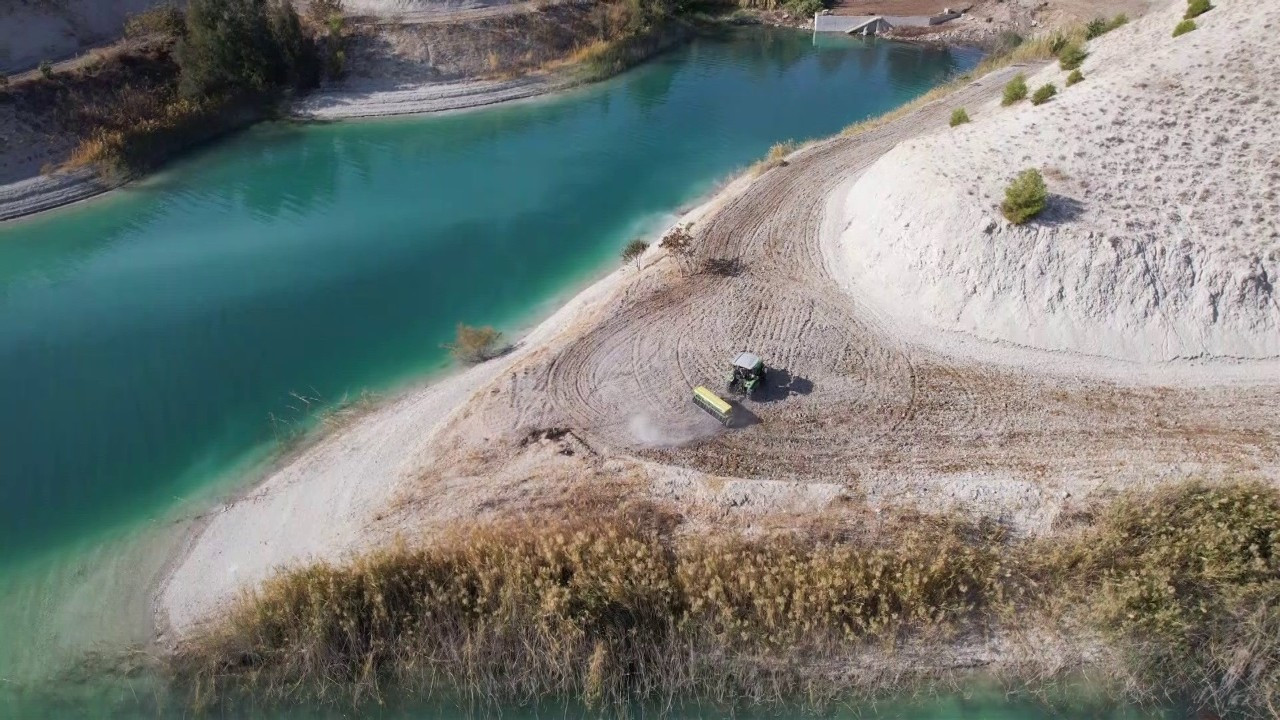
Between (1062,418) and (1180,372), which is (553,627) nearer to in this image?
(1062,418)

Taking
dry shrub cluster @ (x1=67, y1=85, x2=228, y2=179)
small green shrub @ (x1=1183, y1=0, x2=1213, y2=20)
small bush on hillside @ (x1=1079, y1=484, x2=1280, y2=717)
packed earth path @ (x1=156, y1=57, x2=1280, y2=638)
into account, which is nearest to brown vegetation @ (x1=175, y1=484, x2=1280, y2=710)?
small bush on hillside @ (x1=1079, y1=484, x2=1280, y2=717)

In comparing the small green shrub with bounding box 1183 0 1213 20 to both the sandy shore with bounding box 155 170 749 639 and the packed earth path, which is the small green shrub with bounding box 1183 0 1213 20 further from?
the sandy shore with bounding box 155 170 749 639

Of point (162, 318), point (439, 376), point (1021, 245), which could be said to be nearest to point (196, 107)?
point (162, 318)

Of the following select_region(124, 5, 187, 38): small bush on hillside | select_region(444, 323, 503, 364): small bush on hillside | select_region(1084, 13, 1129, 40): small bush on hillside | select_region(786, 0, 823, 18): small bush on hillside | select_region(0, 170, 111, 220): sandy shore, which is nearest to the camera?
select_region(444, 323, 503, 364): small bush on hillside

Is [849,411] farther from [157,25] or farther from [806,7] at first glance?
[806,7]

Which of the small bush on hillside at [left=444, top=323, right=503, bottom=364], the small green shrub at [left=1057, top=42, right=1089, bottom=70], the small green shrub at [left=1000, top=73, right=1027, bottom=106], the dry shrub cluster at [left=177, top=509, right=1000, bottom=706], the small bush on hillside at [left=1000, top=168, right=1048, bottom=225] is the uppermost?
the small green shrub at [left=1057, top=42, right=1089, bottom=70]

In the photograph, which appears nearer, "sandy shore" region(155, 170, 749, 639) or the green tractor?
"sandy shore" region(155, 170, 749, 639)
